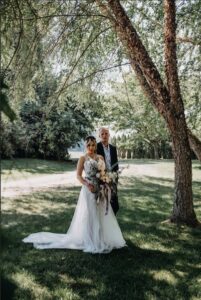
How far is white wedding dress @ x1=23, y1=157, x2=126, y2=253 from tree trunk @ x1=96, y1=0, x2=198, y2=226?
225 cm

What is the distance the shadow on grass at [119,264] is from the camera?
5.90 metres

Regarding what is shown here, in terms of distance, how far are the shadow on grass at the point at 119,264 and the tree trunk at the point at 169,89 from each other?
827 mm

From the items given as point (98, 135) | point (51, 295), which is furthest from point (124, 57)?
point (51, 295)

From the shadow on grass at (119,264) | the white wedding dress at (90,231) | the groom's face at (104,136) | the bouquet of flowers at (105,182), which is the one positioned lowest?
the shadow on grass at (119,264)

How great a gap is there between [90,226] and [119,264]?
4.43ft

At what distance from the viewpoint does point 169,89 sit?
9.77 m

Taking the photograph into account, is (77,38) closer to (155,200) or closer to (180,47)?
(180,47)

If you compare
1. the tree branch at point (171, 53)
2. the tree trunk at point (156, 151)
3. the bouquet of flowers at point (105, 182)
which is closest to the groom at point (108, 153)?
the bouquet of flowers at point (105, 182)

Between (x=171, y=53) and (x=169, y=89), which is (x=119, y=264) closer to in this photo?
(x=169, y=89)

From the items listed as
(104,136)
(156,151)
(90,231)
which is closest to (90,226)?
(90,231)

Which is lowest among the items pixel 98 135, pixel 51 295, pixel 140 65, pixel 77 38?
pixel 51 295

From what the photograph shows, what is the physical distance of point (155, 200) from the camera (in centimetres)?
1430

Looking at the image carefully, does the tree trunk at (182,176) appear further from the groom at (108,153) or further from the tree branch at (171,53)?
the groom at (108,153)

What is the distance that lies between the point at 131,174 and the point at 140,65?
49.3 feet
